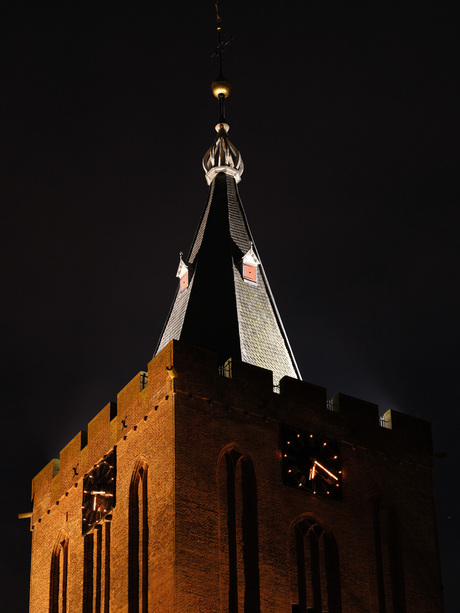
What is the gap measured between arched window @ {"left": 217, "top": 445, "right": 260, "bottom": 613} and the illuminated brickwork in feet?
0.14

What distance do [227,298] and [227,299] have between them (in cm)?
5

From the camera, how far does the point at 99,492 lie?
168 ft

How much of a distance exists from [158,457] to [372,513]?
7.72 m

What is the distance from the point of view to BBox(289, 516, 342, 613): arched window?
4828 centimetres

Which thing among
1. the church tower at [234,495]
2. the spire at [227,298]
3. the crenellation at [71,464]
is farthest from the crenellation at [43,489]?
the spire at [227,298]

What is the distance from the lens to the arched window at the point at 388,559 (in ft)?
164

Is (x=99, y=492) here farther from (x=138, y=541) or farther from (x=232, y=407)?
(x=232, y=407)

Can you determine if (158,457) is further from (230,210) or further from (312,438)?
(230,210)

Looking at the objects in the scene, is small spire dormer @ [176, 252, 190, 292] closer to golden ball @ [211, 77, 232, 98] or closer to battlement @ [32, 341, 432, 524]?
battlement @ [32, 341, 432, 524]

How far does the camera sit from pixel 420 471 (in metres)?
52.8

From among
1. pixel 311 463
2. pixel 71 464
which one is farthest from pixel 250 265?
pixel 71 464

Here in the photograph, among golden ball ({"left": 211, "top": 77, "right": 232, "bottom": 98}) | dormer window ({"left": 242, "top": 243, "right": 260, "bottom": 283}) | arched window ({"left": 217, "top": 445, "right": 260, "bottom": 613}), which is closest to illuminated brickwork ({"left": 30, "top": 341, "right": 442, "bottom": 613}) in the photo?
arched window ({"left": 217, "top": 445, "right": 260, "bottom": 613})

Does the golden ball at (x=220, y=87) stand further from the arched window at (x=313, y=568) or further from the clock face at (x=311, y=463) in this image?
the arched window at (x=313, y=568)

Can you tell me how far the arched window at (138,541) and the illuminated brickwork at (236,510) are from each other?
0.04m
